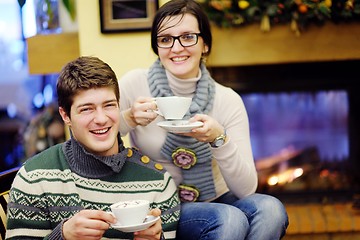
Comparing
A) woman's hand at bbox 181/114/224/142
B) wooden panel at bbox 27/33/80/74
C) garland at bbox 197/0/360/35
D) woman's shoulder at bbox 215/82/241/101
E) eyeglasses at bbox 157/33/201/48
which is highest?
garland at bbox 197/0/360/35

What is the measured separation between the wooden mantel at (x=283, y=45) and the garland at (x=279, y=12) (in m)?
0.04

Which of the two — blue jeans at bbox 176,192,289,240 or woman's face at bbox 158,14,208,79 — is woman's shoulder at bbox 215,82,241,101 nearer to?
woman's face at bbox 158,14,208,79

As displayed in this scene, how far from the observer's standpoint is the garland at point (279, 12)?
2.51 m

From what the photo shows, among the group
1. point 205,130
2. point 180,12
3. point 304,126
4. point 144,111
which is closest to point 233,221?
point 205,130

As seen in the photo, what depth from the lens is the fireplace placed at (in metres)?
2.93

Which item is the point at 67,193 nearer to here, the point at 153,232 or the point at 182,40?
the point at 153,232

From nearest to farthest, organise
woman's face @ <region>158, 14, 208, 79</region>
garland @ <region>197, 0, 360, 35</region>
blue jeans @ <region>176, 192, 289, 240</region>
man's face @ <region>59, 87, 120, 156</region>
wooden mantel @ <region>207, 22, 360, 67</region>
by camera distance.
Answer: man's face @ <region>59, 87, 120, 156</region> < blue jeans @ <region>176, 192, 289, 240</region> < woman's face @ <region>158, 14, 208, 79</region> < garland @ <region>197, 0, 360, 35</region> < wooden mantel @ <region>207, 22, 360, 67</region>

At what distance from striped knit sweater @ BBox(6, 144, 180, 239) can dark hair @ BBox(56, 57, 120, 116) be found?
15cm

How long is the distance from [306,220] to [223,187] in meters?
1.05

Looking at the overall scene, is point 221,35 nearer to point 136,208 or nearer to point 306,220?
point 306,220

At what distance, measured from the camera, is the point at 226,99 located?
1.85 metres

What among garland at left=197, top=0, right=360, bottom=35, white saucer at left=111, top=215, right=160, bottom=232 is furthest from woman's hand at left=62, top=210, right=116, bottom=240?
garland at left=197, top=0, right=360, bottom=35

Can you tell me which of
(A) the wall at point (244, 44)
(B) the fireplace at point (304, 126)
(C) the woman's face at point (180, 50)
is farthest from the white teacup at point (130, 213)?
(B) the fireplace at point (304, 126)

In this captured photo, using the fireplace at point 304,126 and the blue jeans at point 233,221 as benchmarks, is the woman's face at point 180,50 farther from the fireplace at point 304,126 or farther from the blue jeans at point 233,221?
the fireplace at point 304,126
